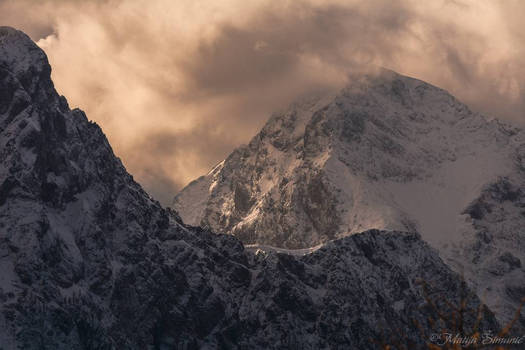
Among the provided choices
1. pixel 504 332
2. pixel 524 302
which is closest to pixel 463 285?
pixel 524 302

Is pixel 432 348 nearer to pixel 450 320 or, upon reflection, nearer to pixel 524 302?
pixel 450 320

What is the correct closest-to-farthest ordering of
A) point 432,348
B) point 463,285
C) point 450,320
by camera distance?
point 432,348 → point 450,320 → point 463,285

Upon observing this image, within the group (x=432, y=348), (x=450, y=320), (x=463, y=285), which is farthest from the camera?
(x=463, y=285)

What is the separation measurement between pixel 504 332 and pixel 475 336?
4.30 ft

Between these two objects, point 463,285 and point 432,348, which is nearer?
point 432,348

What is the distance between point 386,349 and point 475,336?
2.79 metres

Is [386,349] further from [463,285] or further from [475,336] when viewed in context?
[463,285]

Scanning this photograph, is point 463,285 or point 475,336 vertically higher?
point 463,285

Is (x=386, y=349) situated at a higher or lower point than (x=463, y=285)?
lower

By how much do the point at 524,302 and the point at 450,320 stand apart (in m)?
3.22

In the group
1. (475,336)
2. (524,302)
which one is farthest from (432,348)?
(524,302)

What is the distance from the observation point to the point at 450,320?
33.9 meters

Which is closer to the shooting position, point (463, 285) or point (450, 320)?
point (450, 320)

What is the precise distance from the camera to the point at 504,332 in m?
32.2
